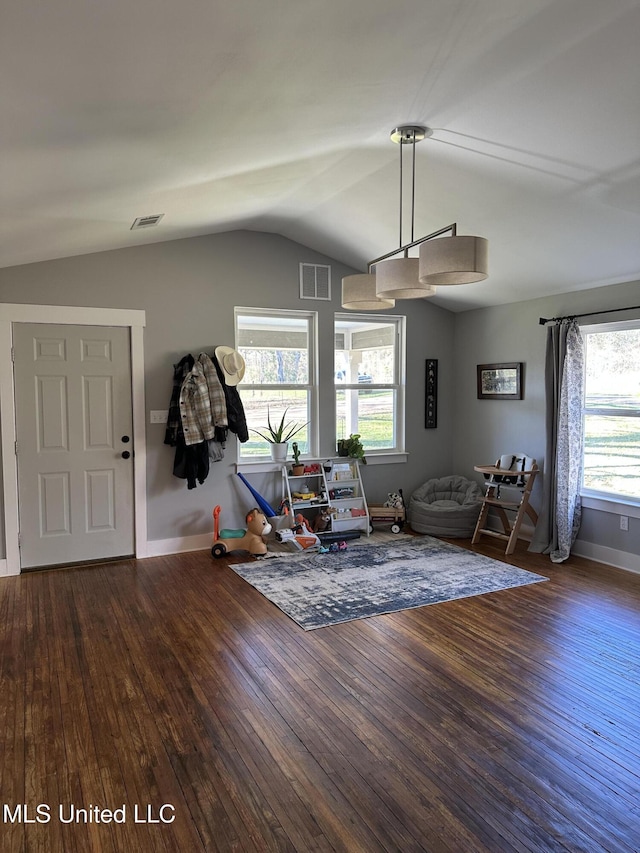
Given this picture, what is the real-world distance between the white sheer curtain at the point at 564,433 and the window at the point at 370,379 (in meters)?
1.73

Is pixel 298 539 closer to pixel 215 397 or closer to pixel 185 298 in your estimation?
pixel 215 397

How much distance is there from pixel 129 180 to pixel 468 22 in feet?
5.97

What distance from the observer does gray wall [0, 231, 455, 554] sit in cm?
484

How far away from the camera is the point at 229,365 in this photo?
5250 millimetres

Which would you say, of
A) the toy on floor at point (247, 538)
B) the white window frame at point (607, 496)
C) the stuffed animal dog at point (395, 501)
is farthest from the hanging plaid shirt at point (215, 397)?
the white window frame at point (607, 496)

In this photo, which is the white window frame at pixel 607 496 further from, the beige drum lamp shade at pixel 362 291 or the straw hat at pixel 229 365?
the straw hat at pixel 229 365

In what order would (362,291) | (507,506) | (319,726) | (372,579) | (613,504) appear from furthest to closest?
(507,506), (613,504), (372,579), (362,291), (319,726)

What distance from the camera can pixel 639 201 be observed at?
11.8ft

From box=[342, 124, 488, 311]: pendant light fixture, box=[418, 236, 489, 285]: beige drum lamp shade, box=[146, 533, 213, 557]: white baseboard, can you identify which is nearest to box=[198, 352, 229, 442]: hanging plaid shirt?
box=[146, 533, 213, 557]: white baseboard

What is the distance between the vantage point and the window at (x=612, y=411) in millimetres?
4711

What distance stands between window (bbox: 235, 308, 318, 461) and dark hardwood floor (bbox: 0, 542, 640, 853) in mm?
2092

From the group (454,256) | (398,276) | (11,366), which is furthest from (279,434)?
(454,256)

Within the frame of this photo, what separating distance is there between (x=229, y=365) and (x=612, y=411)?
3.27m

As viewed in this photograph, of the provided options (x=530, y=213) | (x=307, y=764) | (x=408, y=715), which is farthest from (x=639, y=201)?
(x=307, y=764)
